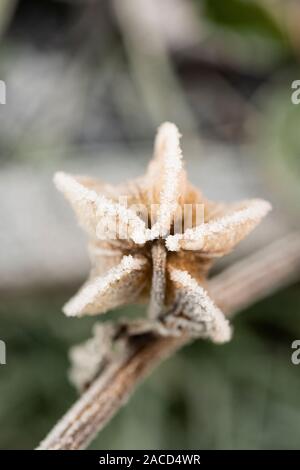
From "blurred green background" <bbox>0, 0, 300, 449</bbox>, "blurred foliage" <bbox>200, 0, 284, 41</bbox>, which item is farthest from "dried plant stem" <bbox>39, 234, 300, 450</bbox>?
"blurred foliage" <bbox>200, 0, 284, 41</bbox>

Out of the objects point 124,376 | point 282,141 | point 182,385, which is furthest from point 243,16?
point 124,376

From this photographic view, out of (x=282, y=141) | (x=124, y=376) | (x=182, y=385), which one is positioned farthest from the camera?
(x=282, y=141)

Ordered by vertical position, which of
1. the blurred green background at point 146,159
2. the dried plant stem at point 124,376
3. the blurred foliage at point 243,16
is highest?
the blurred foliage at point 243,16

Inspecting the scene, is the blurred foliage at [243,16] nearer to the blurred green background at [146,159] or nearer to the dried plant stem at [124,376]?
the blurred green background at [146,159]

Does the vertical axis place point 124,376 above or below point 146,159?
below

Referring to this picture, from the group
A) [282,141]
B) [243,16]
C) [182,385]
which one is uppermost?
[243,16]

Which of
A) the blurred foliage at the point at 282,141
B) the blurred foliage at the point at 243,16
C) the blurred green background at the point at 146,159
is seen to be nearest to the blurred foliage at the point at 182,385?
the blurred green background at the point at 146,159

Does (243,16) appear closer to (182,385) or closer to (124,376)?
Answer: (182,385)

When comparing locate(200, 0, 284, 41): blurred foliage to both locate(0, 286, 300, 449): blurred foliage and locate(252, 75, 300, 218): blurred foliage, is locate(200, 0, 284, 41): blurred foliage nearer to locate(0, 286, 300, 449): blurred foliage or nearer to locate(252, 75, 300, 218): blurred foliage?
locate(252, 75, 300, 218): blurred foliage
